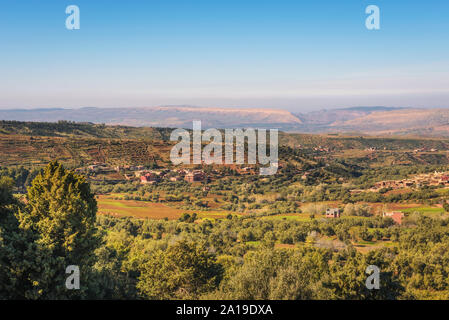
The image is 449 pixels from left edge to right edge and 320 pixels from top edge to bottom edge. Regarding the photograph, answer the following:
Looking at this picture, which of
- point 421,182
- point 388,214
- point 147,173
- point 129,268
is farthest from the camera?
point 147,173

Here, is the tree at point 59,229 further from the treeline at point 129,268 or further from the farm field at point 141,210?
the farm field at point 141,210

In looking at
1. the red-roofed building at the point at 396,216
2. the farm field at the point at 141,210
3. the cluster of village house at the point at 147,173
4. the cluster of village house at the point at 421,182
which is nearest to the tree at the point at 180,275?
the farm field at the point at 141,210

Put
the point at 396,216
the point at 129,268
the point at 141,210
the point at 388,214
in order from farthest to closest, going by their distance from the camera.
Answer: the point at 141,210 < the point at 388,214 < the point at 396,216 < the point at 129,268

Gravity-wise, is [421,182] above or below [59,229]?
below

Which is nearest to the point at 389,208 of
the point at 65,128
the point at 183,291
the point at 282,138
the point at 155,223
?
the point at 155,223

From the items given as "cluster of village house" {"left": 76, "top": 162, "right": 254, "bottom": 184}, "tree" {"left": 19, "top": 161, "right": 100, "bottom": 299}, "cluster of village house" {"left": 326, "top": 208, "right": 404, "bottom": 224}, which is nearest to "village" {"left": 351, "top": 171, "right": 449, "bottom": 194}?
"cluster of village house" {"left": 326, "top": 208, "right": 404, "bottom": 224}

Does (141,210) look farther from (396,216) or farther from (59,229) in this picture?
(59,229)

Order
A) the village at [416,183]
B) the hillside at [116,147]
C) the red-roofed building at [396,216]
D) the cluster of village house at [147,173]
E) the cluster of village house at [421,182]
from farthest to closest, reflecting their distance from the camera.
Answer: the hillside at [116,147]
the cluster of village house at [147,173]
the cluster of village house at [421,182]
the village at [416,183]
the red-roofed building at [396,216]

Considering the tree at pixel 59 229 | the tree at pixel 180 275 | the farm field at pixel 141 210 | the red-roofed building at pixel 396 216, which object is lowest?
the farm field at pixel 141 210

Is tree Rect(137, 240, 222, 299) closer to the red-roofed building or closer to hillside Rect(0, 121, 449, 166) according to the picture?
the red-roofed building

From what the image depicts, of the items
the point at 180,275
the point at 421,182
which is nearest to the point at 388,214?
the point at 421,182
